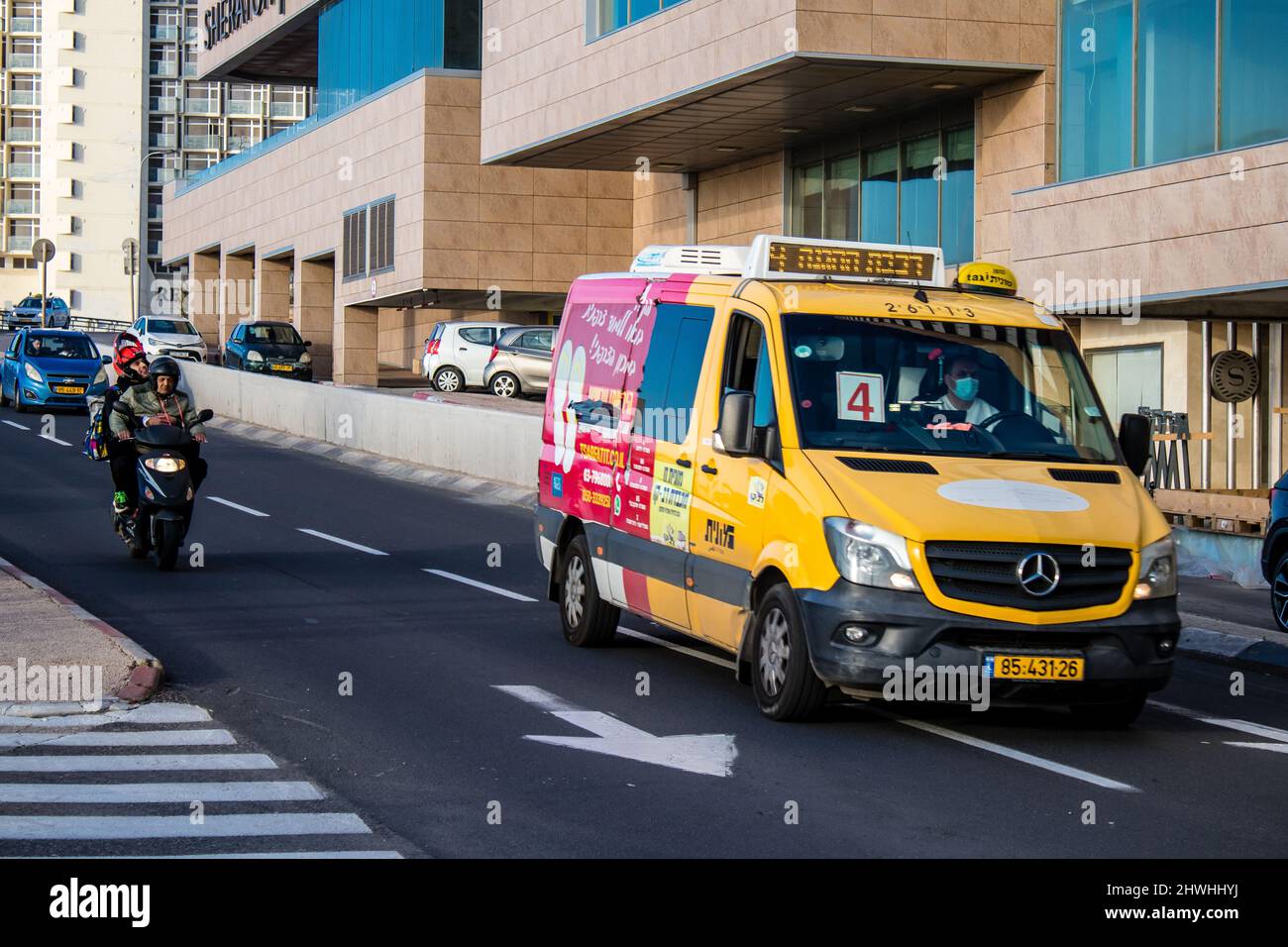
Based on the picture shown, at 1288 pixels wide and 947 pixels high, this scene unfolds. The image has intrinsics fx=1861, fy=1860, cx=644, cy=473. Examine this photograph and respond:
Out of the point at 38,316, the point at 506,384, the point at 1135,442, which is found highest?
the point at 38,316

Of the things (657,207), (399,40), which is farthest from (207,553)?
(399,40)

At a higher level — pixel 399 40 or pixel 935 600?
pixel 399 40

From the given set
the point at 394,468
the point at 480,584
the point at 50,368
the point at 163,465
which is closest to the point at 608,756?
the point at 480,584

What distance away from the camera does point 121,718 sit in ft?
31.2

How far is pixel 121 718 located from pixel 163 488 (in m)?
6.59

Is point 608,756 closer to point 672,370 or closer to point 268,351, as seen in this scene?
point 672,370

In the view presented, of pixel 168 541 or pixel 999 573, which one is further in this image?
pixel 168 541

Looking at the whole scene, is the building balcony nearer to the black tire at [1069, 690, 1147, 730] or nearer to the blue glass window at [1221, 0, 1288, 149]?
the blue glass window at [1221, 0, 1288, 149]

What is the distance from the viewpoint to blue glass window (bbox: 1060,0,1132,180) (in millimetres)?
24500

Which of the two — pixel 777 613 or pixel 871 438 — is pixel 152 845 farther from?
pixel 871 438

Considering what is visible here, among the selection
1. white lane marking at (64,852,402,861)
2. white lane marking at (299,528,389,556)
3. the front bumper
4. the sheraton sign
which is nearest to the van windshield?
the front bumper

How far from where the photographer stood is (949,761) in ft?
28.9
